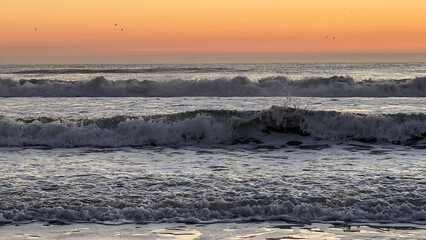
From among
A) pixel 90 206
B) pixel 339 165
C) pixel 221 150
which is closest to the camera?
pixel 90 206

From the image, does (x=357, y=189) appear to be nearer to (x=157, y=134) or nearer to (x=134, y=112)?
(x=157, y=134)

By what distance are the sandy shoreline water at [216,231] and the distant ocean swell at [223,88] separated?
2507 cm

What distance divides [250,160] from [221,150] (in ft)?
5.77

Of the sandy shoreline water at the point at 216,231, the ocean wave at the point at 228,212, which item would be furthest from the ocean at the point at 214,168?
the sandy shoreline water at the point at 216,231

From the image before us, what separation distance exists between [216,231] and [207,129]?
895cm

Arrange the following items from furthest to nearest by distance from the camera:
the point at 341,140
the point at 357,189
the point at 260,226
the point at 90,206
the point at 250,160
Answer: the point at 341,140 < the point at 250,160 < the point at 357,189 < the point at 90,206 < the point at 260,226

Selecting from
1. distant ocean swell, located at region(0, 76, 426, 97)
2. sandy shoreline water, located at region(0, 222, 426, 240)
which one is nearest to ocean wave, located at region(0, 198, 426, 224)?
sandy shoreline water, located at region(0, 222, 426, 240)

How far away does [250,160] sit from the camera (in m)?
11.8

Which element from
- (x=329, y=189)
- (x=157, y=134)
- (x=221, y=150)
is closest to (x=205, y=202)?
(x=329, y=189)

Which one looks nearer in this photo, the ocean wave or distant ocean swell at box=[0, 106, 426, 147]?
the ocean wave

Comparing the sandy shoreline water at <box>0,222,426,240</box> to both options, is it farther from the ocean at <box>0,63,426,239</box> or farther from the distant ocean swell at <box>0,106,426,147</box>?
the distant ocean swell at <box>0,106,426,147</box>

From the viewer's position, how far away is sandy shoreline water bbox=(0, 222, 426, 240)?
21.2ft

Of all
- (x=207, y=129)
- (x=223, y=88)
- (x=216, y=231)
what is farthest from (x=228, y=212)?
(x=223, y=88)

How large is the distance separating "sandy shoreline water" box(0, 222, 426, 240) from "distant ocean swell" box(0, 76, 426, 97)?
25.1m
